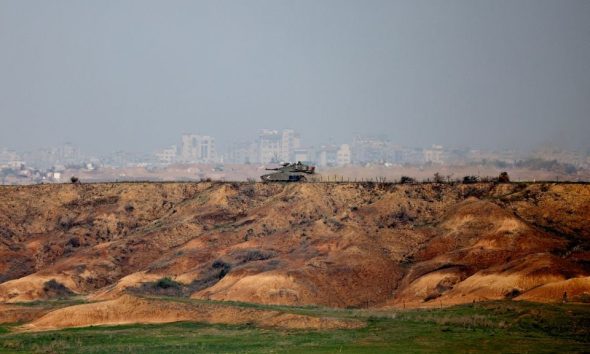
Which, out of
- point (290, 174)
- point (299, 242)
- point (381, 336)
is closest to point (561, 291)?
point (381, 336)

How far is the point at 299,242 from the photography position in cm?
12356

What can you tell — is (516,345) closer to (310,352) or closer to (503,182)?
(310,352)

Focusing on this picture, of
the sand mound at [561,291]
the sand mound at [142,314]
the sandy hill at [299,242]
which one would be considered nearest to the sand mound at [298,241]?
the sandy hill at [299,242]

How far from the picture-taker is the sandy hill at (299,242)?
4131 inches

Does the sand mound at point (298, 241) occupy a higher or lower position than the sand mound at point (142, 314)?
higher

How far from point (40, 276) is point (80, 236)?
20657 millimetres

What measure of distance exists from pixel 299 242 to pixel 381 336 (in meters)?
48.0

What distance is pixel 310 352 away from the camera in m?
69.6

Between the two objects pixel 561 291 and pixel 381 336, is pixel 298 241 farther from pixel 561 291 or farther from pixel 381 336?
pixel 381 336

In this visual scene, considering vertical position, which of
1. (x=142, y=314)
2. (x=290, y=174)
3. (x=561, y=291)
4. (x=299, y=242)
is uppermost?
(x=290, y=174)

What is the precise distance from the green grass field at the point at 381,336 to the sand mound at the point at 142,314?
6.68ft

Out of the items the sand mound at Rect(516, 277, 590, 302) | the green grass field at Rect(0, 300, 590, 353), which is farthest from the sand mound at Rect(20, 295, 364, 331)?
the sand mound at Rect(516, 277, 590, 302)

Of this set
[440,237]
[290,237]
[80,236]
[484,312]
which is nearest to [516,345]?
[484,312]

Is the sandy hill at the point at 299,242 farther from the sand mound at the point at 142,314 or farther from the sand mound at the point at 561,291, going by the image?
the sand mound at the point at 142,314
